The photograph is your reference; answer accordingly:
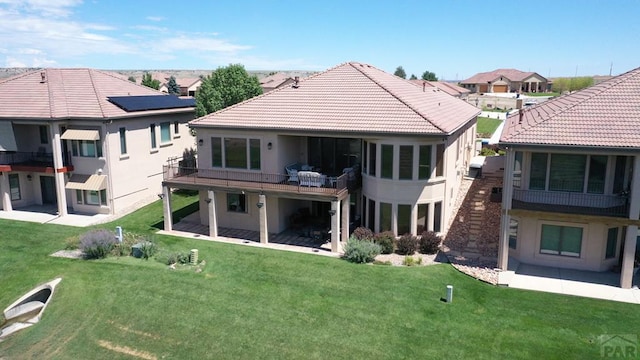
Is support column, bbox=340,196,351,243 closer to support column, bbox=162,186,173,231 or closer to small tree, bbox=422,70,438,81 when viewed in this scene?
support column, bbox=162,186,173,231

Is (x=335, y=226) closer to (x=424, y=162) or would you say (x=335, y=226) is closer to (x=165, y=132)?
(x=424, y=162)

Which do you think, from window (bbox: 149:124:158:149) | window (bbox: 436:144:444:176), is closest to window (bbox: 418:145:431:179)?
window (bbox: 436:144:444:176)

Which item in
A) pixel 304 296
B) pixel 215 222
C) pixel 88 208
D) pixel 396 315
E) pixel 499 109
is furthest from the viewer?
pixel 499 109

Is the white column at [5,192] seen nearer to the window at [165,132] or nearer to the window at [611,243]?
the window at [165,132]

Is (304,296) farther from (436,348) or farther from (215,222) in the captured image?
(215,222)

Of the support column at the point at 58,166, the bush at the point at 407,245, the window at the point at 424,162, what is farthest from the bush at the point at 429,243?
the support column at the point at 58,166

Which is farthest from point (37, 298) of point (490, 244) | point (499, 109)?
point (499, 109)

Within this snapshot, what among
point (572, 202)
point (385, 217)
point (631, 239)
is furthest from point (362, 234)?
point (631, 239)
